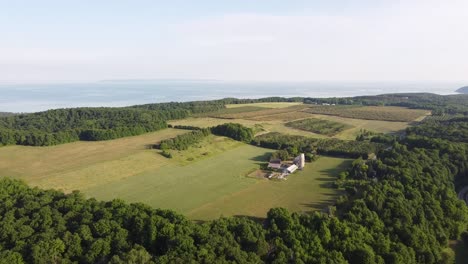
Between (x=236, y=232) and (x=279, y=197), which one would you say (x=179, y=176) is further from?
(x=236, y=232)

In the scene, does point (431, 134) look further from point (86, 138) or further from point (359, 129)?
point (86, 138)

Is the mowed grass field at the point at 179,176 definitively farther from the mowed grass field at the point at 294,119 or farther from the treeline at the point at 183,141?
the mowed grass field at the point at 294,119

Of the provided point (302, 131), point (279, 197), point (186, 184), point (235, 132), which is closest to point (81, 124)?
point (235, 132)

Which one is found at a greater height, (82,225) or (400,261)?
(82,225)

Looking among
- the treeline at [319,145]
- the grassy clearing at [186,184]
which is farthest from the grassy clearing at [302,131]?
the grassy clearing at [186,184]

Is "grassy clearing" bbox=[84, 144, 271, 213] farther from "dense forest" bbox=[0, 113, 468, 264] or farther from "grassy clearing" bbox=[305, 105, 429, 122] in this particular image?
"grassy clearing" bbox=[305, 105, 429, 122]

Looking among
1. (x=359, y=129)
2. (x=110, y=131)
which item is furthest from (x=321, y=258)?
(x=359, y=129)

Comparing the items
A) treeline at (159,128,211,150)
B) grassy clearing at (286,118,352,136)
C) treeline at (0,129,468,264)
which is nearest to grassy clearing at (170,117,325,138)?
grassy clearing at (286,118,352,136)
